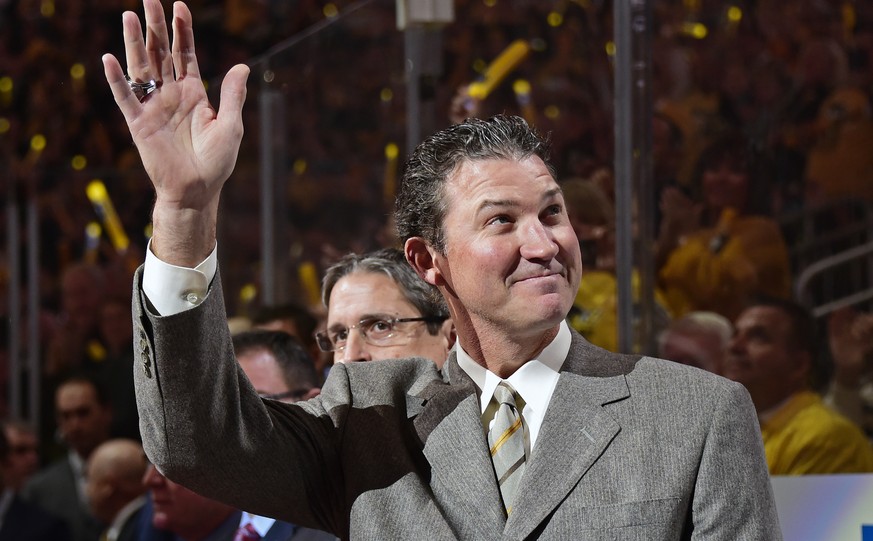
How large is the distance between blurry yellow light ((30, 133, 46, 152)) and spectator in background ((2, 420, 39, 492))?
2059 millimetres

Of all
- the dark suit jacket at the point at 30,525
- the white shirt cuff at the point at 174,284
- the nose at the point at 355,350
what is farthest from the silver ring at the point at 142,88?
the dark suit jacket at the point at 30,525

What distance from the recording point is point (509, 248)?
5.57 feet

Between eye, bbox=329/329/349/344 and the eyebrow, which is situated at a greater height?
the eyebrow

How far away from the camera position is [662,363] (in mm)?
→ 1713

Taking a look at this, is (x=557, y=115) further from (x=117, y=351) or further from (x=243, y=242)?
(x=117, y=351)

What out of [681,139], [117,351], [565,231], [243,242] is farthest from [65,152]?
[565,231]

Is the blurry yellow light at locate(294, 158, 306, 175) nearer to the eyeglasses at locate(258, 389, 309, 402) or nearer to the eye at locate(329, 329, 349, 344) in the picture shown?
the eyeglasses at locate(258, 389, 309, 402)

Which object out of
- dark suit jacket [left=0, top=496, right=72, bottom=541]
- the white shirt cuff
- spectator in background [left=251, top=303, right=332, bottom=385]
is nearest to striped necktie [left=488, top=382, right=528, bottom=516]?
the white shirt cuff

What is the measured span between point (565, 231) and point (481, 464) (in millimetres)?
331

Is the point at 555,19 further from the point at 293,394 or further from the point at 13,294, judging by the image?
the point at 13,294

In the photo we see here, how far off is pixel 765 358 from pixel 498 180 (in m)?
1.79

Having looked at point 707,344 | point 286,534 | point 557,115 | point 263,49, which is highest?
point 263,49

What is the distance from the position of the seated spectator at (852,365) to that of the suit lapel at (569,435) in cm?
168

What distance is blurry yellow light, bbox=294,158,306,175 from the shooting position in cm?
462
